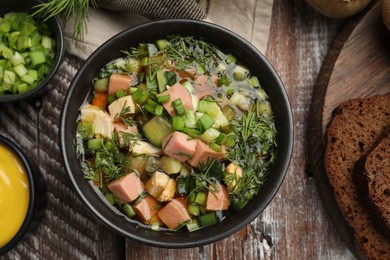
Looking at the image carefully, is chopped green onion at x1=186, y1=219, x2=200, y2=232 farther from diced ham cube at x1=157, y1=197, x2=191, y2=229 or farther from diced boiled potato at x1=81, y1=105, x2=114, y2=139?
diced boiled potato at x1=81, y1=105, x2=114, y2=139

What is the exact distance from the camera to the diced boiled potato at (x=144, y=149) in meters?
2.62

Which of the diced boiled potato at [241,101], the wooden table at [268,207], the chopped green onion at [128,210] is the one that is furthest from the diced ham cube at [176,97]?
the wooden table at [268,207]

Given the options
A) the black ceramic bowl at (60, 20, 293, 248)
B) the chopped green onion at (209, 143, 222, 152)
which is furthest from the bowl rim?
the chopped green onion at (209, 143, 222, 152)

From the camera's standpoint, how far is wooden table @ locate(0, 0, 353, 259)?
3090 millimetres

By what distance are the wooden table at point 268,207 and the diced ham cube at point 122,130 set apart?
1.93 ft

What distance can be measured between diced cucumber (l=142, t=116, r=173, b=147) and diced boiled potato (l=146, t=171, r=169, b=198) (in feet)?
0.46

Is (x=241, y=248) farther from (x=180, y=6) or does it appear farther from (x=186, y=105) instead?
(x=180, y=6)

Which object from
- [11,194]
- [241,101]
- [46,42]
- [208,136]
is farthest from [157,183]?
[46,42]

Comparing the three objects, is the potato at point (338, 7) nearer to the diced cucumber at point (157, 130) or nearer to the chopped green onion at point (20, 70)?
the diced cucumber at point (157, 130)

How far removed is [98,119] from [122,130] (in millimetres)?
125

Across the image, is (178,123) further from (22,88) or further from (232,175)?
(22,88)

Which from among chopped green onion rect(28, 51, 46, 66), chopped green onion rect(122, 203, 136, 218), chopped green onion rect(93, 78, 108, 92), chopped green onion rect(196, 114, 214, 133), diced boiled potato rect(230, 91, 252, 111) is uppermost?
diced boiled potato rect(230, 91, 252, 111)

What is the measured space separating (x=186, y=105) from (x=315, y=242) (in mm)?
1052

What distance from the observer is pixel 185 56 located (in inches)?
110
